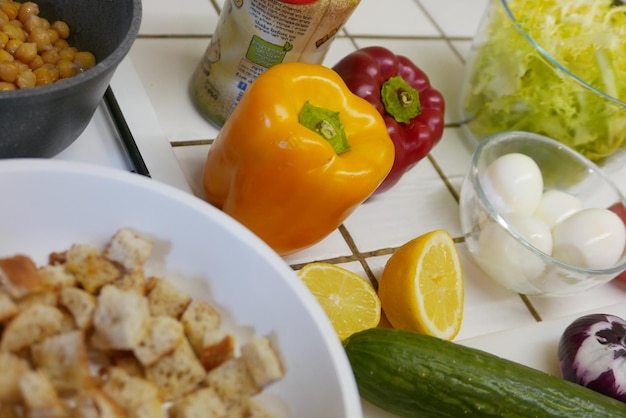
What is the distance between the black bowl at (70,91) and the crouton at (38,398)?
25 cm

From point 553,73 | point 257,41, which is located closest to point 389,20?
point 553,73

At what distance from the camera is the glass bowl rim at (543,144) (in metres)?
0.87

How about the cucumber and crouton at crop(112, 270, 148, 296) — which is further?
the cucumber

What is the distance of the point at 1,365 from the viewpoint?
1.68 feet

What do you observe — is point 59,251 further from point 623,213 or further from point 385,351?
point 623,213

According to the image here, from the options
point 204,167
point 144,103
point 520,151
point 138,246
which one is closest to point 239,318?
point 138,246

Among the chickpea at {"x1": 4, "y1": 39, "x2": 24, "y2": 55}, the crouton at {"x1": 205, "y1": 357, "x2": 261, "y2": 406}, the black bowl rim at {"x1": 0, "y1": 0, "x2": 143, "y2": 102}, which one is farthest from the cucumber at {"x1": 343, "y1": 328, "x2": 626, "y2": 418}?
the chickpea at {"x1": 4, "y1": 39, "x2": 24, "y2": 55}

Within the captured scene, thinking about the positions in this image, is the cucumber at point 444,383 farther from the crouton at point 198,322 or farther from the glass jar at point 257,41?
the glass jar at point 257,41

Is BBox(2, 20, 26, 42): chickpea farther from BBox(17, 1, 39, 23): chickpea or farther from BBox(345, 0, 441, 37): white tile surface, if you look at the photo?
BBox(345, 0, 441, 37): white tile surface

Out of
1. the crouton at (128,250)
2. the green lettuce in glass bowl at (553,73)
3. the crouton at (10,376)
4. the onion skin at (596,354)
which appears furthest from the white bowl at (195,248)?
the green lettuce in glass bowl at (553,73)

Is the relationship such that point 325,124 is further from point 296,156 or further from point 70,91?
point 70,91

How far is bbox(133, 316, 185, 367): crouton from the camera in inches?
22.4

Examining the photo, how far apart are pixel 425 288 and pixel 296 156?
22cm

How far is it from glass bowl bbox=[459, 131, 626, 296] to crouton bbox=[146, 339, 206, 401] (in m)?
0.46
